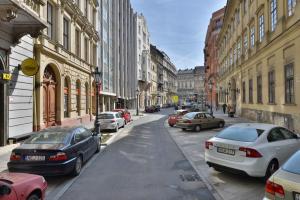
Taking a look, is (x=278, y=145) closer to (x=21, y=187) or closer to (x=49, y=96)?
(x=21, y=187)

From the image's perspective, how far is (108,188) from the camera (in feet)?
22.5

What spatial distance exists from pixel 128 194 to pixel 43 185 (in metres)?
2.04

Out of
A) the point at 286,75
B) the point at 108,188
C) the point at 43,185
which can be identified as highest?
the point at 286,75

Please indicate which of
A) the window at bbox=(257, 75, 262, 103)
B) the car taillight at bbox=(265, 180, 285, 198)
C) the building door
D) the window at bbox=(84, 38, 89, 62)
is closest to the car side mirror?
the car taillight at bbox=(265, 180, 285, 198)

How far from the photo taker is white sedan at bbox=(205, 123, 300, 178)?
6.78 m

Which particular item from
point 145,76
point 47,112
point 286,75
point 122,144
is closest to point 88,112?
point 47,112

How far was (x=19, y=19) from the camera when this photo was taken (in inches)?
493

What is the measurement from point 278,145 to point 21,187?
20.2 feet

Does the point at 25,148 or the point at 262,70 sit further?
the point at 262,70

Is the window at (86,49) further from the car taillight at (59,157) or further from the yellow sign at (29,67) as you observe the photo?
the car taillight at (59,157)

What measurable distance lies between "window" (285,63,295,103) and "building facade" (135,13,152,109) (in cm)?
4751

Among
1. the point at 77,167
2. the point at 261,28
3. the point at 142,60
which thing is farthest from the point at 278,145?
the point at 142,60

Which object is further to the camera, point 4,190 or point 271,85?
point 271,85

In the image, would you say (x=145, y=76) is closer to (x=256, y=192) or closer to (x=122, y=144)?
(x=122, y=144)
